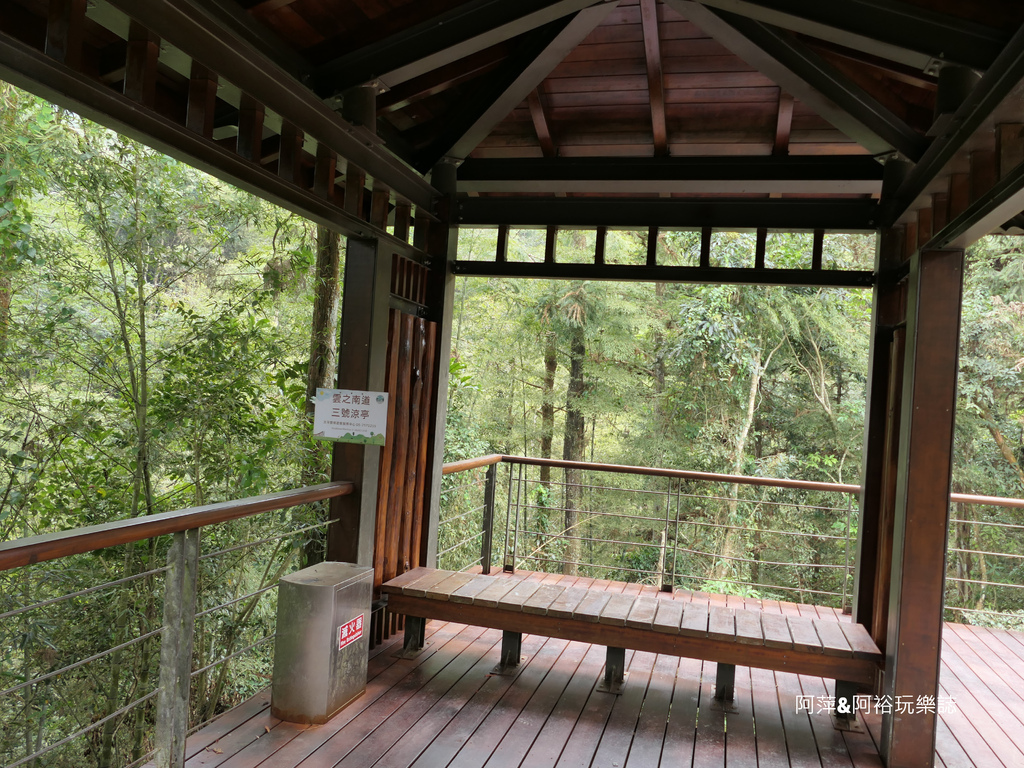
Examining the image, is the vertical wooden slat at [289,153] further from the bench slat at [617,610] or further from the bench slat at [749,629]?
the bench slat at [749,629]

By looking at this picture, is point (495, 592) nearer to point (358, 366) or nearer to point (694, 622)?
point (694, 622)

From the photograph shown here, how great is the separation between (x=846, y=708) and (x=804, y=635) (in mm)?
381

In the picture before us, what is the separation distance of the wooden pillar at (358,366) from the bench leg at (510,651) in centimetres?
85

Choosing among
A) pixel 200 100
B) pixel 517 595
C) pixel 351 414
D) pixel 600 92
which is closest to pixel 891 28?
pixel 600 92

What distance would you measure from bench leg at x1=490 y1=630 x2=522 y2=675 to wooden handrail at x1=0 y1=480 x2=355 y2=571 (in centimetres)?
135

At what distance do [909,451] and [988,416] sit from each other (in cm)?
825

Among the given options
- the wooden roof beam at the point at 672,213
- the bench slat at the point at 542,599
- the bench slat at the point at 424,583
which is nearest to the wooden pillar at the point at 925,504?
the wooden roof beam at the point at 672,213

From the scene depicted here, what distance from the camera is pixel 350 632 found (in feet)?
9.86

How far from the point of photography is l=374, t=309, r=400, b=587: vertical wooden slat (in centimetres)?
→ 371

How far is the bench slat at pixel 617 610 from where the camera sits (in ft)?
11.0

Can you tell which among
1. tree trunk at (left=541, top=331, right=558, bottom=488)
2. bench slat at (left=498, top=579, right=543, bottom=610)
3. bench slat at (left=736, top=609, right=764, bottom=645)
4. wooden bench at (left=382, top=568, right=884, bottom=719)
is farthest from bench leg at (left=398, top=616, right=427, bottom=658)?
tree trunk at (left=541, top=331, right=558, bottom=488)

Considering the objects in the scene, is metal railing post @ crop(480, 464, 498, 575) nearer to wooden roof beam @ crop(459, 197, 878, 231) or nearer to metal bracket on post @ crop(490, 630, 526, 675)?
metal bracket on post @ crop(490, 630, 526, 675)

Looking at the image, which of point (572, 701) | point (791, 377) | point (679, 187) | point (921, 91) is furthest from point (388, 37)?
point (791, 377)

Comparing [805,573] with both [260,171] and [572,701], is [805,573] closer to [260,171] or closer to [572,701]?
[572,701]
